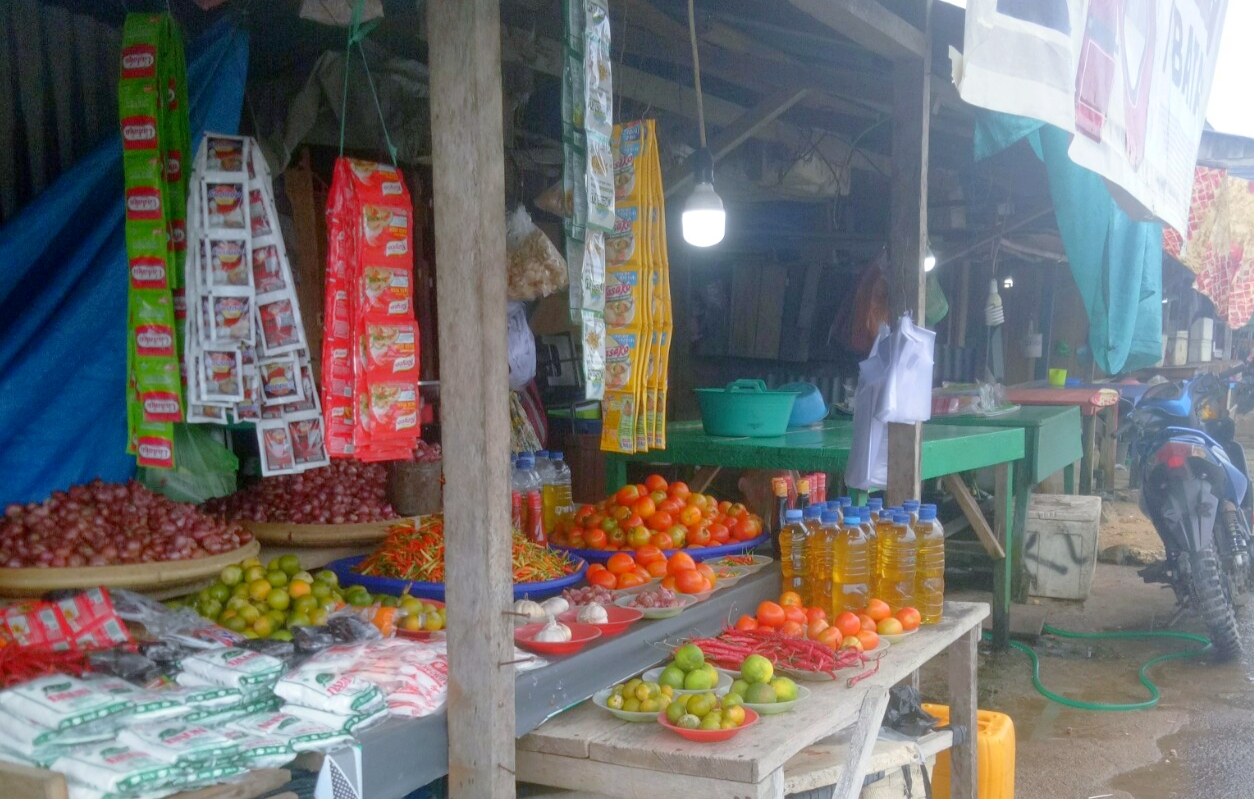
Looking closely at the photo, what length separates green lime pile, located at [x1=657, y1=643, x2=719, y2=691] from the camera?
9.13 ft

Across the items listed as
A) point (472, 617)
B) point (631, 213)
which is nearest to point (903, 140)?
point (631, 213)

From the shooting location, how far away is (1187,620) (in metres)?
7.20

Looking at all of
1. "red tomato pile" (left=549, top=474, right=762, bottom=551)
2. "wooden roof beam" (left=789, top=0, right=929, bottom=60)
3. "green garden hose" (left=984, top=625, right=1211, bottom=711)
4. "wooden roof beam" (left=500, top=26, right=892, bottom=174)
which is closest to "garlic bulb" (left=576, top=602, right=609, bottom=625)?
"red tomato pile" (left=549, top=474, right=762, bottom=551)

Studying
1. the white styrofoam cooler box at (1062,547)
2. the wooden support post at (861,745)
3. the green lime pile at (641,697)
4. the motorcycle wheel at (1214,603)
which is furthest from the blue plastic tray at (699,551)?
→ the white styrofoam cooler box at (1062,547)

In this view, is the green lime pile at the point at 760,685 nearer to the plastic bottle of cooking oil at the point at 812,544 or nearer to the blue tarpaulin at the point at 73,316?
the plastic bottle of cooking oil at the point at 812,544

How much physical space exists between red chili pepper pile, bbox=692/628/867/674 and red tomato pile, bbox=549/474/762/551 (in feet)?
2.51

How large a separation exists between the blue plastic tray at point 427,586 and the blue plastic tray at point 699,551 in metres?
0.25

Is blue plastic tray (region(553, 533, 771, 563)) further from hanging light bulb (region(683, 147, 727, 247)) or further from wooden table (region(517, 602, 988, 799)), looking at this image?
hanging light bulb (region(683, 147, 727, 247))

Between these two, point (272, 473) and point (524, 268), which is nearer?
point (272, 473)

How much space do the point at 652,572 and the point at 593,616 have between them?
71cm

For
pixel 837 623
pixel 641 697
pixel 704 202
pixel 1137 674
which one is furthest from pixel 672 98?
pixel 1137 674

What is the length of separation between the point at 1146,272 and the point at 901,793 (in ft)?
13.5

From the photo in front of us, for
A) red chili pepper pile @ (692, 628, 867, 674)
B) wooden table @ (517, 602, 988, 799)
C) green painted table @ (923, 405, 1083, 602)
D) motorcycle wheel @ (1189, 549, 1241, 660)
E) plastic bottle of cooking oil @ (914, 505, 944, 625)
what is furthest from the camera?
green painted table @ (923, 405, 1083, 602)

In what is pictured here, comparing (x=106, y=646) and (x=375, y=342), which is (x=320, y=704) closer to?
(x=106, y=646)
